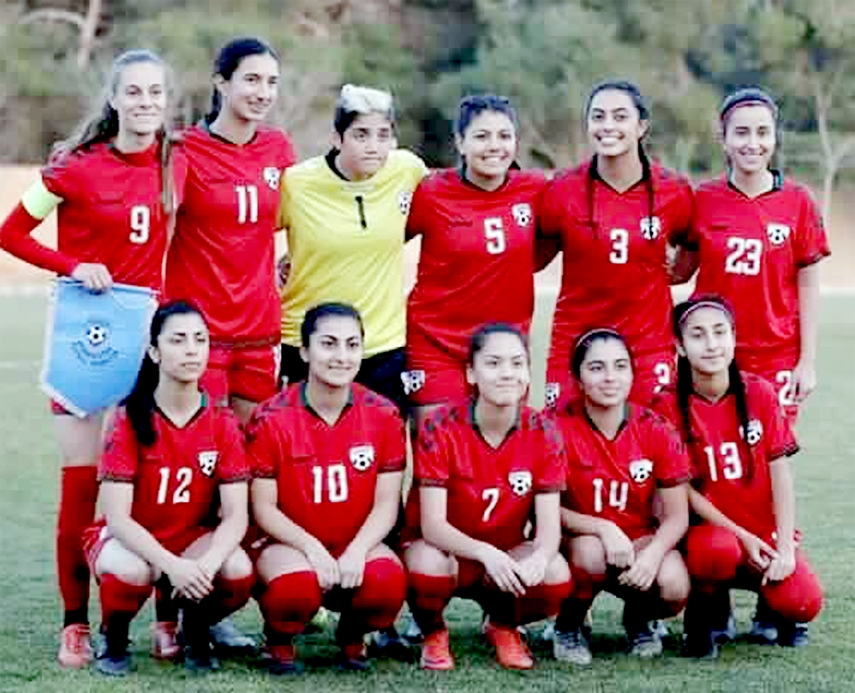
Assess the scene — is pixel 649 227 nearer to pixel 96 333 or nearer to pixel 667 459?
pixel 667 459

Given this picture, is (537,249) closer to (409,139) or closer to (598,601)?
(598,601)

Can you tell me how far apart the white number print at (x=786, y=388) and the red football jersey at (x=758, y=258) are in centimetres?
3

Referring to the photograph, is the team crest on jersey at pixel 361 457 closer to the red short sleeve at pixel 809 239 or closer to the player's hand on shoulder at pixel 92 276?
the player's hand on shoulder at pixel 92 276

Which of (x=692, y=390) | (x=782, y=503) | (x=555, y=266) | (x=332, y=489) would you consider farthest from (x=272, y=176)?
(x=555, y=266)

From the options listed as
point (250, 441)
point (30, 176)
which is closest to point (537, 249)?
point (250, 441)

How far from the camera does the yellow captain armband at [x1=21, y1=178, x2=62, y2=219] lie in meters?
5.10

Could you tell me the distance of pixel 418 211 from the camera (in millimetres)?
5508

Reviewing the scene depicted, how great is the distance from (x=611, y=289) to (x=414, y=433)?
817mm

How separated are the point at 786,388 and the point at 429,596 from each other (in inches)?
57.2

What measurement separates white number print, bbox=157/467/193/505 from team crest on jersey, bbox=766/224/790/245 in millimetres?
1988

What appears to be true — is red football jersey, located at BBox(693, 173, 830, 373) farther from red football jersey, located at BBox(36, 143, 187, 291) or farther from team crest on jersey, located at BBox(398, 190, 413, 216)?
red football jersey, located at BBox(36, 143, 187, 291)

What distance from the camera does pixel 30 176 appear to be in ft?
103

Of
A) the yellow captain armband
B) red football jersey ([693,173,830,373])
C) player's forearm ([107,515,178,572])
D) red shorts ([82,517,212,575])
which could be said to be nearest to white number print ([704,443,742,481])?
red football jersey ([693,173,830,373])

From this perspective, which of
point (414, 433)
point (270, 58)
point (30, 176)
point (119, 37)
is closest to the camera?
point (270, 58)
